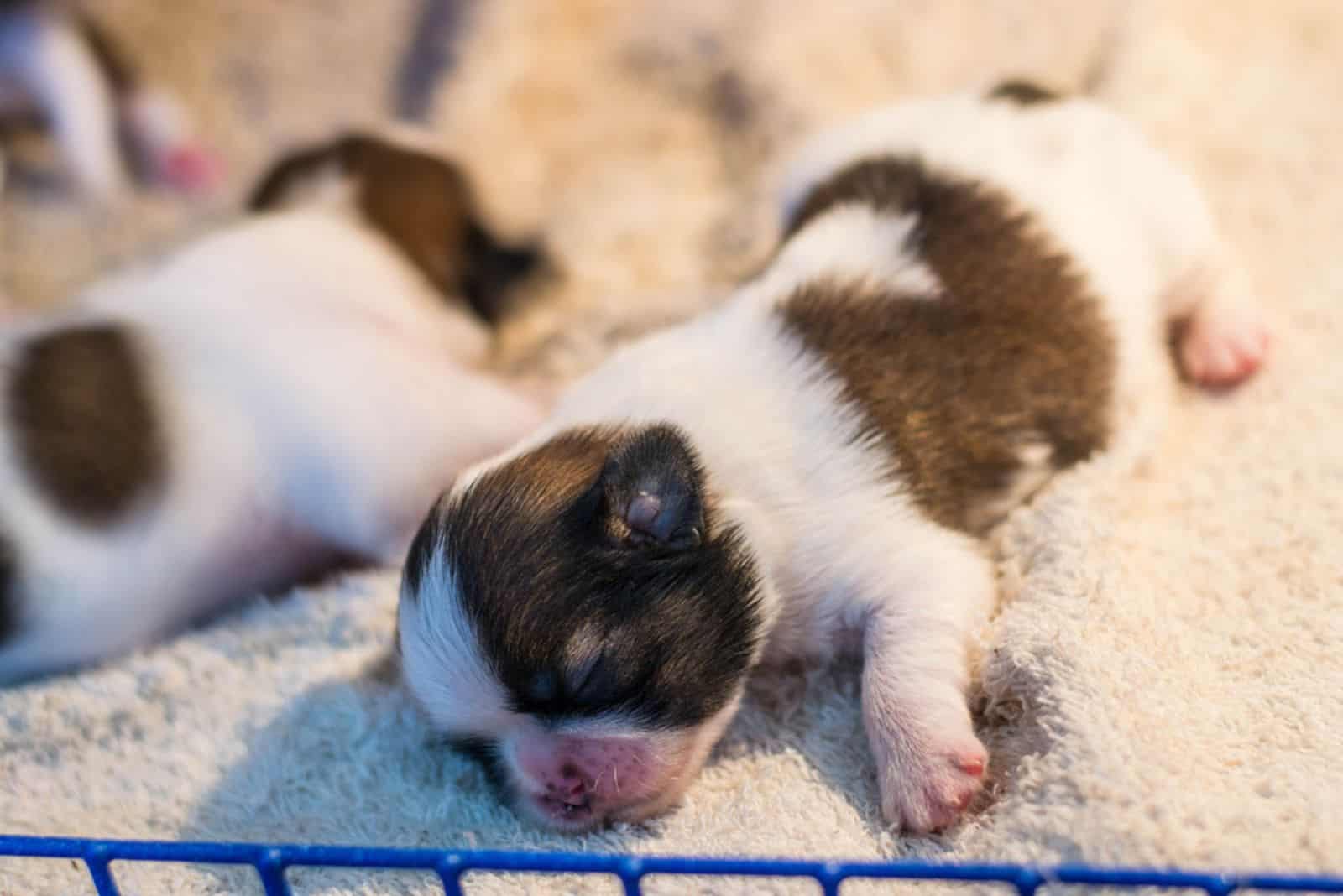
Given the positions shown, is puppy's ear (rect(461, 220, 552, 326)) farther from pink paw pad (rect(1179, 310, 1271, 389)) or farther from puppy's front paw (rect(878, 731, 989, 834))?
puppy's front paw (rect(878, 731, 989, 834))

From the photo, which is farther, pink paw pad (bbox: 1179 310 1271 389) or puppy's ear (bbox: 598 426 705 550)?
pink paw pad (bbox: 1179 310 1271 389)

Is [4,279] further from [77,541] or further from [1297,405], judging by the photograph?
[1297,405]

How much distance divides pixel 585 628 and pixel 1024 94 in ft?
4.49

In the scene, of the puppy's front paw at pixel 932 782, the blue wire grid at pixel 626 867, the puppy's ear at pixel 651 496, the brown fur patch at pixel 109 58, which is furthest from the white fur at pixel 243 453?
the brown fur patch at pixel 109 58

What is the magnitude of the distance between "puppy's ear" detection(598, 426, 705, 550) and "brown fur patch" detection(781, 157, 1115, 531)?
357 millimetres

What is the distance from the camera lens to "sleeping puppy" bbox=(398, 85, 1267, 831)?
1447 mm

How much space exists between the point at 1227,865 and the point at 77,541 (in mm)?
1688

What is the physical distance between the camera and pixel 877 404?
1.74m

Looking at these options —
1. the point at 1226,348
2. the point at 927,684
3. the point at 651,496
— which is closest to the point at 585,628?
the point at 651,496

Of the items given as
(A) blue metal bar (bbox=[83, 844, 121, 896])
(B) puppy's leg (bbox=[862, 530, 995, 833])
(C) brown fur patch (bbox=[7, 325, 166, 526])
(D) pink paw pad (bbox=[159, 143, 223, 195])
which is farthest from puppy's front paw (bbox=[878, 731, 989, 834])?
(D) pink paw pad (bbox=[159, 143, 223, 195])

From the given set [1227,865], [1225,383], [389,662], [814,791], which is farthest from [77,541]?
[1225,383]

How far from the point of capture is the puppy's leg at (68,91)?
131 inches

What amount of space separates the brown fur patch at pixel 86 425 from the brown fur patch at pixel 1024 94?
1.56 meters

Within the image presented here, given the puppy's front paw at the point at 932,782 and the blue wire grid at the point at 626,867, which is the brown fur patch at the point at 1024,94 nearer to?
the puppy's front paw at the point at 932,782
